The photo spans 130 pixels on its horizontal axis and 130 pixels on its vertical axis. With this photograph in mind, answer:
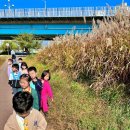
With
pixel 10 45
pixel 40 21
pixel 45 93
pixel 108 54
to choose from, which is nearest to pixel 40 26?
pixel 40 21

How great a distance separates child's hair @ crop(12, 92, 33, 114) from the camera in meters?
4.90

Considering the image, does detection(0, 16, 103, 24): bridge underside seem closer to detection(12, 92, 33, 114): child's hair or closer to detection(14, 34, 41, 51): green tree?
detection(14, 34, 41, 51): green tree

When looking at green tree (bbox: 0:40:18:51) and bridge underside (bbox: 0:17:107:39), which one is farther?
green tree (bbox: 0:40:18:51)

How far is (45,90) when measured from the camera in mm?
8828

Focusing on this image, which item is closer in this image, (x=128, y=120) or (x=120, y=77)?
(x=128, y=120)

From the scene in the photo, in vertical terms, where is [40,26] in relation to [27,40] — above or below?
above

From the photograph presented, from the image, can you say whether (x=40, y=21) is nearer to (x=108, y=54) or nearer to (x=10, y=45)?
(x=10, y=45)

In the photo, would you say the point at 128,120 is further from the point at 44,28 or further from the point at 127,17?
the point at 44,28

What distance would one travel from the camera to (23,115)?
494cm

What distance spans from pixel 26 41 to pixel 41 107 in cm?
6889

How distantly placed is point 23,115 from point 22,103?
135 millimetres

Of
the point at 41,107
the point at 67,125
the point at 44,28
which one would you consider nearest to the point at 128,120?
the point at 67,125

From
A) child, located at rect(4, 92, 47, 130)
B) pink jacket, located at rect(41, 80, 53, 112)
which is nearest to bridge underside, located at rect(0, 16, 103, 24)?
pink jacket, located at rect(41, 80, 53, 112)

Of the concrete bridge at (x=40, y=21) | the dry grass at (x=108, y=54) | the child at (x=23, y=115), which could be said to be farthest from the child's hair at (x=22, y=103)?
the concrete bridge at (x=40, y=21)
